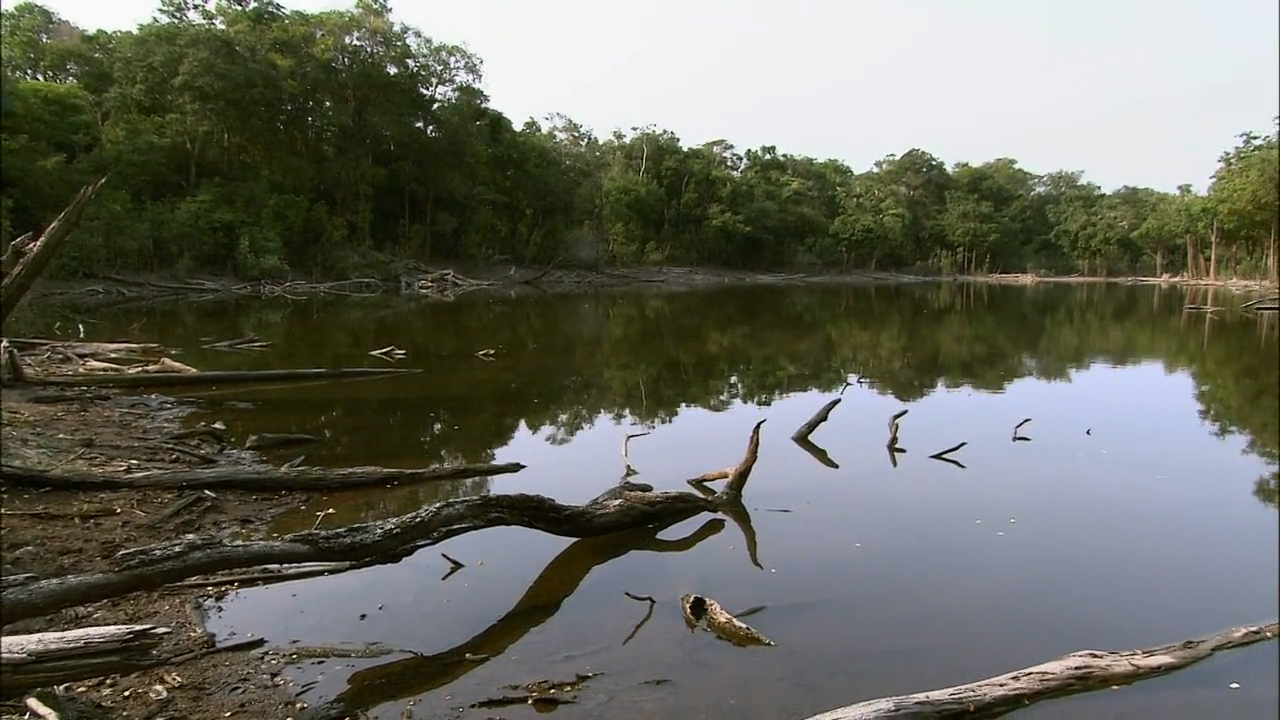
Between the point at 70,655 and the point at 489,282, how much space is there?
42.0m

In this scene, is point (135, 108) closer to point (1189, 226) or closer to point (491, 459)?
point (491, 459)

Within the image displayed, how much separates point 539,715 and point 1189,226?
61547 mm

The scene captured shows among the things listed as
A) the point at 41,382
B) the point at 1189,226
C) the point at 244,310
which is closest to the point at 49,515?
the point at 41,382

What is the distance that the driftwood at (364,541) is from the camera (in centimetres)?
414

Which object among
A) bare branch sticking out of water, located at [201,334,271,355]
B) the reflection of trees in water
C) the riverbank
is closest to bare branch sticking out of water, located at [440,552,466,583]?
the riverbank

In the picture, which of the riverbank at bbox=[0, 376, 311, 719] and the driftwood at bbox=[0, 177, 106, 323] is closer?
the riverbank at bbox=[0, 376, 311, 719]

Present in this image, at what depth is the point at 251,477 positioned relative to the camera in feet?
24.7

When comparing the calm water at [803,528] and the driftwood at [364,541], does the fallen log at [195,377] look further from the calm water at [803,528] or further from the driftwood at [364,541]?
the driftwood at [364,541]

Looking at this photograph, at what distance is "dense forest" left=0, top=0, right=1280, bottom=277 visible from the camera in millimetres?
31547

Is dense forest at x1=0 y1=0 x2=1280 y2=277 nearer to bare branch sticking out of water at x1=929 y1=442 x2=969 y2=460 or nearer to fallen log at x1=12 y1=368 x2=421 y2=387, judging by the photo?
fallen log at x1=12 y1=368 x2=421 y2=387

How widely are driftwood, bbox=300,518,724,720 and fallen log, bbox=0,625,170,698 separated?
92 centimetres

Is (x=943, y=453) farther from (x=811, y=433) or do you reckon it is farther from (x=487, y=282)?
(x=487, y=282)

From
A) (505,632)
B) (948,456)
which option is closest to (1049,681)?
(505,632)

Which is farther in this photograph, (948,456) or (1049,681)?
(948,456)
